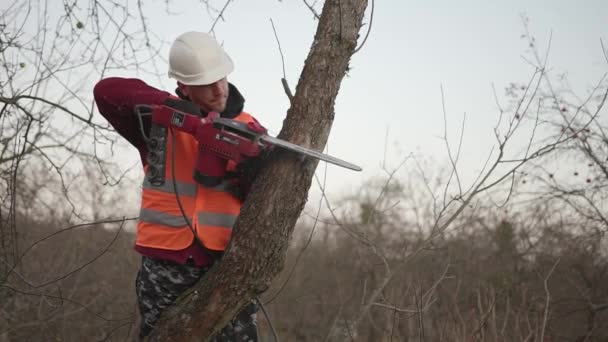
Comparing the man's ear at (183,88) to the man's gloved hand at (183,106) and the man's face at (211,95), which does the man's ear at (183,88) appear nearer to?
the man's face at (211,95)

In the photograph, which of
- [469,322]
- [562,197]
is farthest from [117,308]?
[469,322]

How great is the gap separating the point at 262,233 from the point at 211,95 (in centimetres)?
62

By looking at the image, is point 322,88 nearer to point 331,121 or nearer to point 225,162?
point 331,121

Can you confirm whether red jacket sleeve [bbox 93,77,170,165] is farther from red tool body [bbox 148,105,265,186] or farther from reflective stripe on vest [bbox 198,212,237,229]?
reflective stripe on vest [bbox 198,212,237,229]

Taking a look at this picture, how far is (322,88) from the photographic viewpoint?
2318 millimetres

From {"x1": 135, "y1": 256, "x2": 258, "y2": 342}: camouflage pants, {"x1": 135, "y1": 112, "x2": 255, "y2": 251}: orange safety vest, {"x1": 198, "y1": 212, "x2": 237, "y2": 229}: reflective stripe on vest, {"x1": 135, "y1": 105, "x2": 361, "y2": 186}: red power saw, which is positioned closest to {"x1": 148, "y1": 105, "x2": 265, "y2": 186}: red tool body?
{"x1": 135, "y1": 105, "x2": 361, "y2": 186}: red power saw

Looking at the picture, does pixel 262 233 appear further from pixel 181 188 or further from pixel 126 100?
pixel 126 100

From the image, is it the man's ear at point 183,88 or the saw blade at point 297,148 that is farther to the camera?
the man's ear at point 183,88

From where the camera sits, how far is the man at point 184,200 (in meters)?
2.24

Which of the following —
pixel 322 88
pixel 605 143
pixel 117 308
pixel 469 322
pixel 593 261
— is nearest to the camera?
pixel 322 88

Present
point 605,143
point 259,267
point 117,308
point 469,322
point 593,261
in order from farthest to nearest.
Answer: point 117,308
point 593,261
point 605,143
point 469,322
point 259,267

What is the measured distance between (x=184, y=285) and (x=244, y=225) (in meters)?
0.39

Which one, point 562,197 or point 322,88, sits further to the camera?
point 562,197

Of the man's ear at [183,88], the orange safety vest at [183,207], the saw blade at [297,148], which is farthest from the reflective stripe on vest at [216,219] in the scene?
the man's ear at [183,88]
